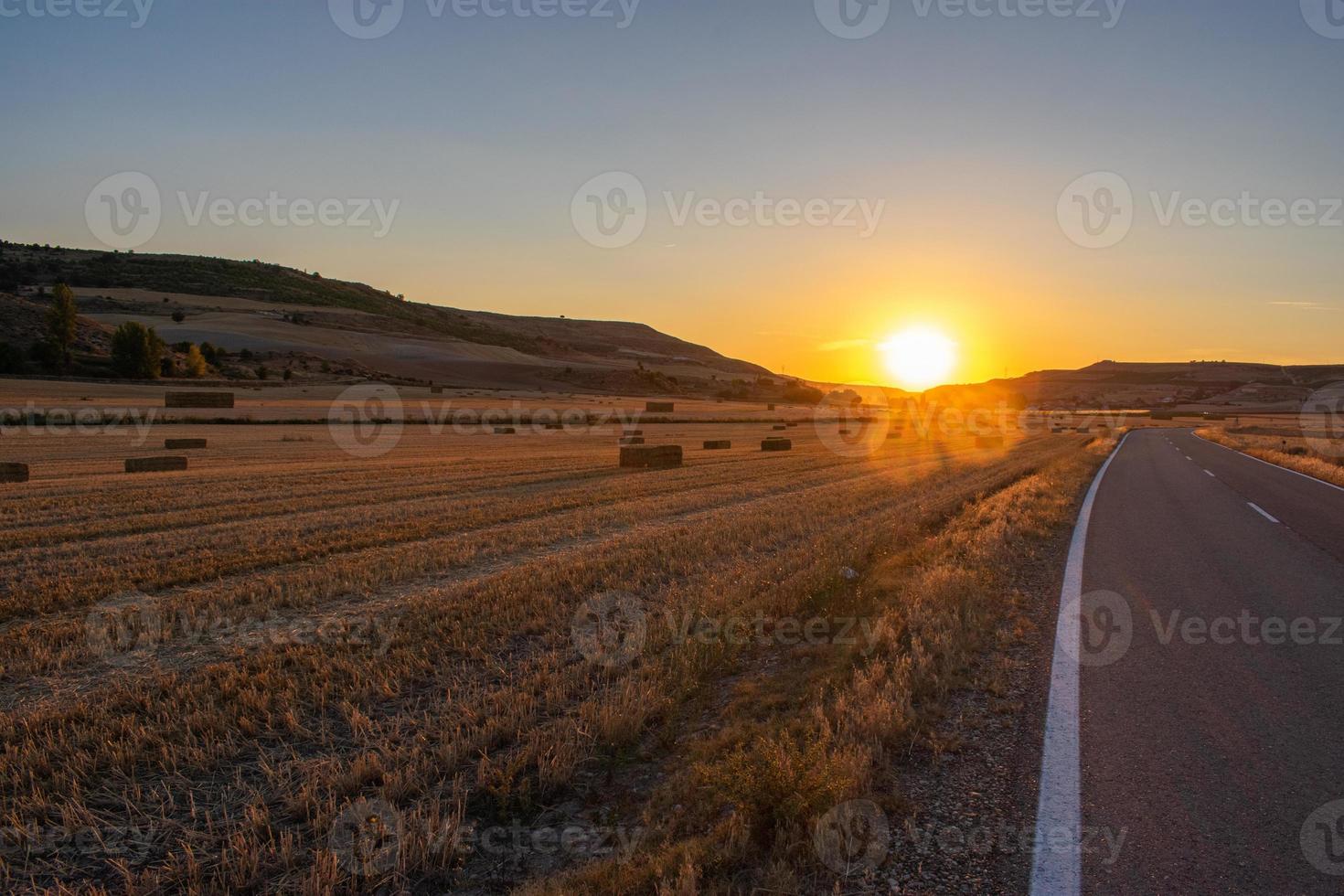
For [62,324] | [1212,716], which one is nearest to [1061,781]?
[1212,716]

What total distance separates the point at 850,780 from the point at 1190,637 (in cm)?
479

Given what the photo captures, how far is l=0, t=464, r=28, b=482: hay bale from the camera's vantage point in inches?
734

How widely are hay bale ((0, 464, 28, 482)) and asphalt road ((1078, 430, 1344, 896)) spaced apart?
79.0ft

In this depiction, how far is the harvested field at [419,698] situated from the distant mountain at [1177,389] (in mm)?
149971

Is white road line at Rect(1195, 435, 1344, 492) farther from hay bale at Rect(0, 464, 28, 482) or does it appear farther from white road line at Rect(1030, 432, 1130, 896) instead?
hay bale at Rect(0, 464, 28, 482)

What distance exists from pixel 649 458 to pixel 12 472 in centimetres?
1800

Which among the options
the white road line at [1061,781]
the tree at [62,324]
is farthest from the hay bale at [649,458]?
the tree at [62,324]

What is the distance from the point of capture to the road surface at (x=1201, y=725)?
11.6 ft

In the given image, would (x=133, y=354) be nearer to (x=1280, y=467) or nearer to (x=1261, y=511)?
(x=1261, y=511)

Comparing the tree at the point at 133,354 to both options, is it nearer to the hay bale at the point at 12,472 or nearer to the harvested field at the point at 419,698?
the hay bale at the point at 12,472

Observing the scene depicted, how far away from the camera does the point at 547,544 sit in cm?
1211

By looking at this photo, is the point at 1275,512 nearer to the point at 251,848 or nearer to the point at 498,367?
the point at 251,848

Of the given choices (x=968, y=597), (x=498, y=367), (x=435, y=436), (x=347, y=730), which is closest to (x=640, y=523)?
(x=968, y=597)

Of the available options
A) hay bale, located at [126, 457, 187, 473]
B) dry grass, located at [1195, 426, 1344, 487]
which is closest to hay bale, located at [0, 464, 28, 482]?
hay bale, located at [126, 457, 187, 473]
